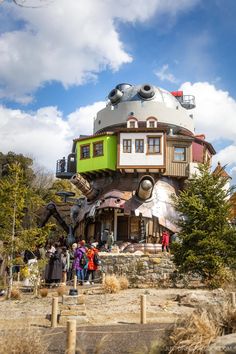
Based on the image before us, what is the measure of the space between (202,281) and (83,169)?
15.6 m

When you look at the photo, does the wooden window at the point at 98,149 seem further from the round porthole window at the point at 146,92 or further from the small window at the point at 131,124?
the round porthole window at the point at 146,92

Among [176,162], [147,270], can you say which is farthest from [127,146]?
[147,270]

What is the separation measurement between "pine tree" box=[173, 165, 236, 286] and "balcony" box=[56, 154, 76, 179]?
61.5 feet

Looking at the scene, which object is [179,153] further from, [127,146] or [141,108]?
[141,108]

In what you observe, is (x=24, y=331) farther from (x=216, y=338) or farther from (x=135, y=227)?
(x=135, y=227)

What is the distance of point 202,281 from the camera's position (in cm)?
1673

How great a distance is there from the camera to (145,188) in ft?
85.6

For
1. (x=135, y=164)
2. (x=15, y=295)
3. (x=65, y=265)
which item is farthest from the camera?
(x=135, y=164)

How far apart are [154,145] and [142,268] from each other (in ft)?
38.9

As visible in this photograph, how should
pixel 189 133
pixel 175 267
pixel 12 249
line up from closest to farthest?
pixel 12 249 < pixel 175 267 < pixel 189 133

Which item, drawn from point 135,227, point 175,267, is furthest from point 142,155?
point 175,267

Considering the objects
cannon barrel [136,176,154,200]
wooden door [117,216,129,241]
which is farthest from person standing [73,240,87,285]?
wooden door [117,216,129,241]

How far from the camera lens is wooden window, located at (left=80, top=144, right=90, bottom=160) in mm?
30309

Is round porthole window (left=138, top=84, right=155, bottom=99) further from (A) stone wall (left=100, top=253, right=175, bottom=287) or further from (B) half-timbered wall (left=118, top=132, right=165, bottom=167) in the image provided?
(A) stone wall (left=100, top=253, right=175, bottom=287)
